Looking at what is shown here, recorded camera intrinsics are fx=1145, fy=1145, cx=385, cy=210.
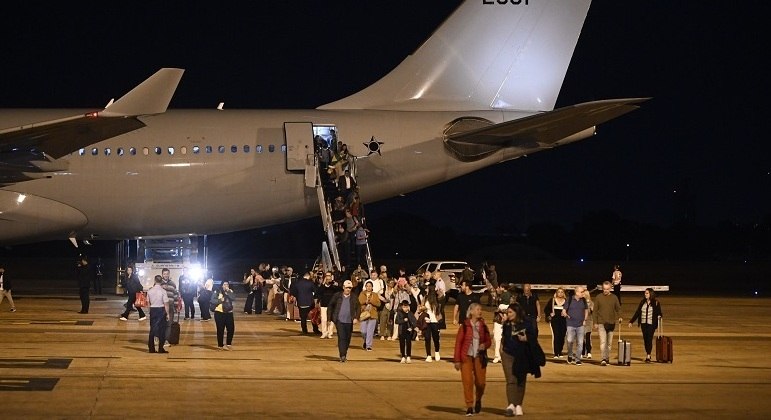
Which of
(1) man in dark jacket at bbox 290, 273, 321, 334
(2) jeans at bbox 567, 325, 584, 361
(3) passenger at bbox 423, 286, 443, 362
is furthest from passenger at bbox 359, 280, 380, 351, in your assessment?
(2) jeans at bbox 567, 325, 584, 361

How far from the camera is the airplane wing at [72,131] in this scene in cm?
2512

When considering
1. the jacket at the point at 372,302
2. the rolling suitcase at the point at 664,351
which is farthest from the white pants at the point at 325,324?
the rolling suitcase at the point at 664,351

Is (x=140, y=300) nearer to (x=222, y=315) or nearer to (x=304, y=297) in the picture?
(x=304, y=297)

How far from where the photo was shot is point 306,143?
107ft

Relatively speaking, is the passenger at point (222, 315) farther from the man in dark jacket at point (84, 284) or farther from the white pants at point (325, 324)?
the man in dark jacket at point (84, 284)

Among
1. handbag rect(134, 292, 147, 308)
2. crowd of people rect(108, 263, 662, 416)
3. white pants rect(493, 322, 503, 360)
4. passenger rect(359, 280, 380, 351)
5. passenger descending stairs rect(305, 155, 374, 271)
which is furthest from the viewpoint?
passenger descending stairs rect(305, 155, 374, 271)

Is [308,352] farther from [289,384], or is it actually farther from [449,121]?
[449,121]

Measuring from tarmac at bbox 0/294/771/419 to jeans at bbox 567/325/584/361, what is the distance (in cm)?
28

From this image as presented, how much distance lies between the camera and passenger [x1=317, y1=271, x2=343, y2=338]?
87.2 ft

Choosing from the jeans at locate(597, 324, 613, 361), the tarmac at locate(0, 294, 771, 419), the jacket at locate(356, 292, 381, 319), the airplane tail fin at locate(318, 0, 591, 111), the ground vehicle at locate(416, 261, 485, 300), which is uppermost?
the airplane tail fin at locate(318, 0, 591, 111)

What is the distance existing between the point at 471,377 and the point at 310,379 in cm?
419

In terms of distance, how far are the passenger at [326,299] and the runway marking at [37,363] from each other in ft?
23.5

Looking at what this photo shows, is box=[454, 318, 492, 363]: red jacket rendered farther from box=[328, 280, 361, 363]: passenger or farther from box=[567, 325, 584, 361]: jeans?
box=[567, 325, 584, 361]: jeans

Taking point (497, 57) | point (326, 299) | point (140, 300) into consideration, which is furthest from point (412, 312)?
point (497, 57)
